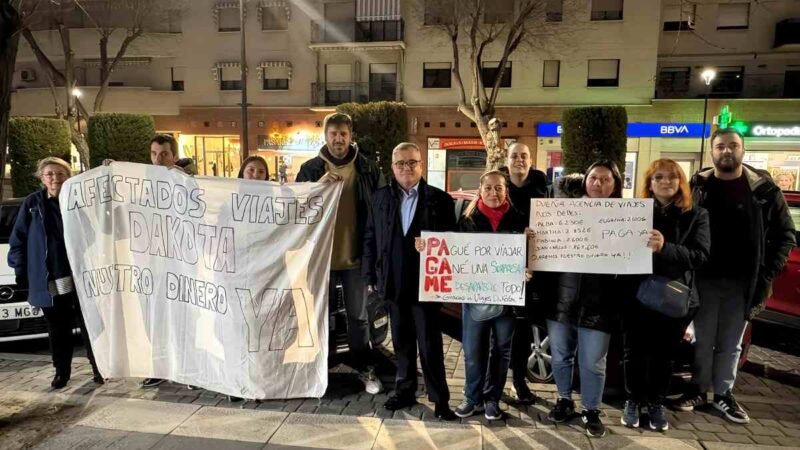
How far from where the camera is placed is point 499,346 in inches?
155

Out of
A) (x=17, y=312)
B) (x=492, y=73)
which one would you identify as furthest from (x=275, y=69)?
(x=17, y=312)

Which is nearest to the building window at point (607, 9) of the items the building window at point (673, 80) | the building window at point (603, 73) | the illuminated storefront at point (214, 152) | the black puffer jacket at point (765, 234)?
the building window at point (603, 73)

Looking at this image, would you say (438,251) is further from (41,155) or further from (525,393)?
(41,155)

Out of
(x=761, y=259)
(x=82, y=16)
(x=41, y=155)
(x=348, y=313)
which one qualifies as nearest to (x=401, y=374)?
(x=348, y=313)

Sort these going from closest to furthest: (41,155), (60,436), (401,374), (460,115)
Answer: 1. (60,436)
2. (401,374)
3. (41,155)
4. (460,115)

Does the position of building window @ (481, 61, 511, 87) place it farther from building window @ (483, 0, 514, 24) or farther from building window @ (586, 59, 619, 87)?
building window @ (586, 59, 619, 87)

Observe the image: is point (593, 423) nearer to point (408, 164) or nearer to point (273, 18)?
point (408, 164)

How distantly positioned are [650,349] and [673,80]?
85.5 feet

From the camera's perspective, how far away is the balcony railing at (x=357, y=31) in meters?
26.5

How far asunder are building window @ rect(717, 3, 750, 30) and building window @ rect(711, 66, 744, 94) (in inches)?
77.0

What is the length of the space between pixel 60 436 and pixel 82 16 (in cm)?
3267

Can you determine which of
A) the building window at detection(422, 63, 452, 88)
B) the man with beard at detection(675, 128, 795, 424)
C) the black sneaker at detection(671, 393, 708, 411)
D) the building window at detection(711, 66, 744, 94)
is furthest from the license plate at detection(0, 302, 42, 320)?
the building window at detection(711, 66, 744, 94)

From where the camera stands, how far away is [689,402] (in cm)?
419

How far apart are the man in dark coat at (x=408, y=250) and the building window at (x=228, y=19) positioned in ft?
91.3
